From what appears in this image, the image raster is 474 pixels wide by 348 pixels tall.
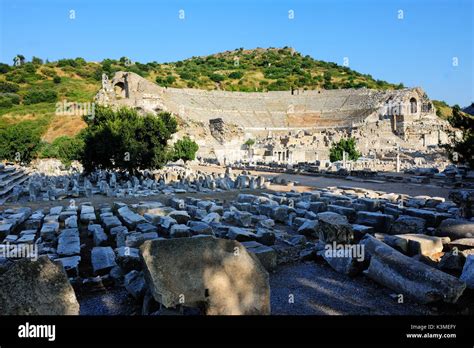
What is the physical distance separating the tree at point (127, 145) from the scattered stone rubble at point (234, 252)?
8815mm

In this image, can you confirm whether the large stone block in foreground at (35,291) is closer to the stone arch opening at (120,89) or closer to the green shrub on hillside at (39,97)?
the stone arch opening at (120,89)

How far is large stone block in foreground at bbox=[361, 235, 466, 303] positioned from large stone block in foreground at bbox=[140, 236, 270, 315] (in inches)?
74.5

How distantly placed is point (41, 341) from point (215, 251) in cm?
176

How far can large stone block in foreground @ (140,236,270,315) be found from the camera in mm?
3623

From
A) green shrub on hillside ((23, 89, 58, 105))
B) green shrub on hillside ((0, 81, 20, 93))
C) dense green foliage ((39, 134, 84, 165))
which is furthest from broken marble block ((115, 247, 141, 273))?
green shrub on hillside ((0, 81, 20, 93))

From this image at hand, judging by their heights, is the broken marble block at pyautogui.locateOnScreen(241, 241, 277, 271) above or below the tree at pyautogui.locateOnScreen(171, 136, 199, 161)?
below

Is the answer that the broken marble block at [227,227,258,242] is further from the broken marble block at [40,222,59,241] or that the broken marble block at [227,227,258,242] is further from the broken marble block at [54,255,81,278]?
the broken marble block at [40,222,59,241]

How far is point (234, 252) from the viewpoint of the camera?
153 inches

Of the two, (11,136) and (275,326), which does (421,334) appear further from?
(11,136)

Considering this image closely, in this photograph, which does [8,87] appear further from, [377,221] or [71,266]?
[377,221]

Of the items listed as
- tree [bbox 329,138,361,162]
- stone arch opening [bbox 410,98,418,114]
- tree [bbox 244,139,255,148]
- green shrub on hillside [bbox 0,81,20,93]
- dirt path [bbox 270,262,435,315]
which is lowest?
dirt path [bbox 270,262,435,315]

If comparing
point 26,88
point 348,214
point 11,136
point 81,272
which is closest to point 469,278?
point 348,214

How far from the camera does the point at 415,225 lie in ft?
24.5

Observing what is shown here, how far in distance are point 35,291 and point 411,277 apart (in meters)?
4.25
